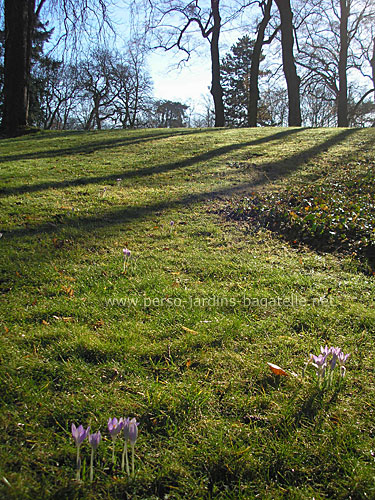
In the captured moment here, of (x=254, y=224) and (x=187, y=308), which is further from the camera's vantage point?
(x=254, y=224)

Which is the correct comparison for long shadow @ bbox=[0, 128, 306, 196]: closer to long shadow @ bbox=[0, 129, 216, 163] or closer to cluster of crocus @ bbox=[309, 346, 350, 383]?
long shadow @ bbox=[0, 129, 216, 163]

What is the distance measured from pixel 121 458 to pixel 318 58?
3476 centimetres

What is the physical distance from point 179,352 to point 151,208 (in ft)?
12.5

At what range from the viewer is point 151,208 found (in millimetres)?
5879

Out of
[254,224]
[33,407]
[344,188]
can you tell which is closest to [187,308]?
[33,407]

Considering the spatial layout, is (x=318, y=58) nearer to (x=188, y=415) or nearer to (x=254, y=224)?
(x=254, y=224)

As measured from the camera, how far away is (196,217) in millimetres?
5621

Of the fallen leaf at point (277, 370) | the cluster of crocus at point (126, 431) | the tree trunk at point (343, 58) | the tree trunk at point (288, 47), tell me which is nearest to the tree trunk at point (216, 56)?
the tree trunk at point (288, 47)

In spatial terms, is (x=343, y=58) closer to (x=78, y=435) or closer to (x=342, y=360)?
(x=342, y=360)

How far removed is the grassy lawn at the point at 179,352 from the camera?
1.57m

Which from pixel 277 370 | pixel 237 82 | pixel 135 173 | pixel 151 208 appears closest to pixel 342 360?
pixel 277 370

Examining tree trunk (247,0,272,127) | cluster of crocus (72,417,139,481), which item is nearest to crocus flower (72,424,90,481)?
cluster of crocus (72,417,139,481)

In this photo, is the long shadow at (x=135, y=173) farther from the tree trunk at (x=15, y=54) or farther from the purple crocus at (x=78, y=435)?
the tree trunk at (x=15, y=54)

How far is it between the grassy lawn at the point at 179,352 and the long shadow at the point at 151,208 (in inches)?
1.8
